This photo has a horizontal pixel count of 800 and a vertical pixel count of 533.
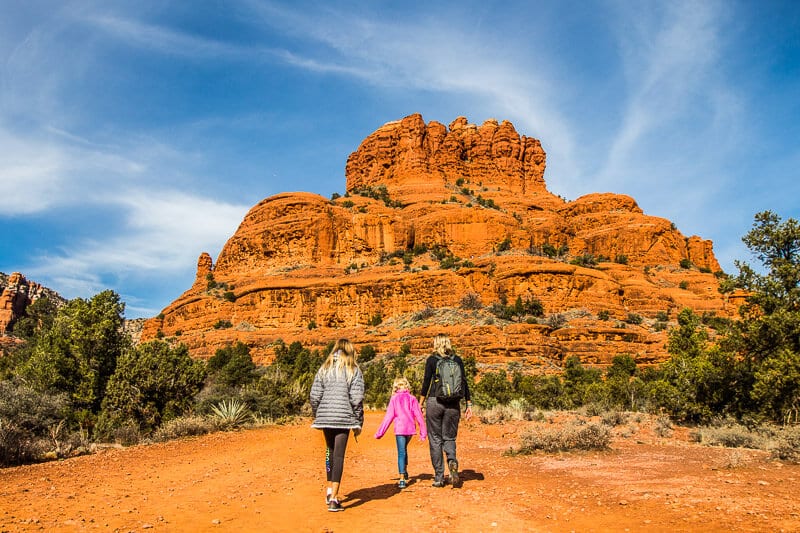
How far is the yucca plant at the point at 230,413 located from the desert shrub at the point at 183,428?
0.47 m

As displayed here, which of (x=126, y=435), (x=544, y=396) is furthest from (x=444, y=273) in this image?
(x=126, y=435)

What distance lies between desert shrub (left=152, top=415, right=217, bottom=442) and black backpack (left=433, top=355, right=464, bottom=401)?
25.6 ft

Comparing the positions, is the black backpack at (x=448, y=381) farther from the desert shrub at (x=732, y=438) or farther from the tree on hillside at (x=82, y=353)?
the tree on hillside at (x=82, y=353)

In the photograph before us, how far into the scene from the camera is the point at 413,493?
675 cm

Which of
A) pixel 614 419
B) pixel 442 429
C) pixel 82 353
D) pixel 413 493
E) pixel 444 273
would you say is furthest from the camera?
pixel 444 273

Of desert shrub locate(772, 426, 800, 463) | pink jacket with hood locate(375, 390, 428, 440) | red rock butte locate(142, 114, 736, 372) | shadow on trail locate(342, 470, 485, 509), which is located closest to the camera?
shadow on trail locate(342, 470, 485, 509)

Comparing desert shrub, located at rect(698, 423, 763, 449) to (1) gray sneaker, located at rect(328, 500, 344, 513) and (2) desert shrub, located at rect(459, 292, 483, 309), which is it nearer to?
(1) gray sneaker, located at rect(328, 500, 344, 513)

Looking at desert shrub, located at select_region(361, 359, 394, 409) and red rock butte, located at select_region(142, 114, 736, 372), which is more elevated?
red rock butte, located at select_region(142, 114, 736, 372)

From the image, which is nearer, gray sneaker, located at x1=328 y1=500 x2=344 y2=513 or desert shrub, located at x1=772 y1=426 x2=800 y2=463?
gray sneaker, located at x1=328 y1=500 x2=344 y2=513

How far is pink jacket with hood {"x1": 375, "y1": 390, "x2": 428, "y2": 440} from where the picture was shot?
746 cm

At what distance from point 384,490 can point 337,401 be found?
174 centimetres

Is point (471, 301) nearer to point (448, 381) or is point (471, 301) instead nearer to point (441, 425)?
point (441, 425)

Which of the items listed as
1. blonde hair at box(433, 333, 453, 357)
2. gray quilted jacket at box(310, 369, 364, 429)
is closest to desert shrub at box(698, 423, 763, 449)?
blonde hair at box(433, 333, 453, 357)

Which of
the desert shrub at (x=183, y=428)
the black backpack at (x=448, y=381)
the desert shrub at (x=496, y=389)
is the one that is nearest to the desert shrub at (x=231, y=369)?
the desert shrub at (x=496, y=389)
